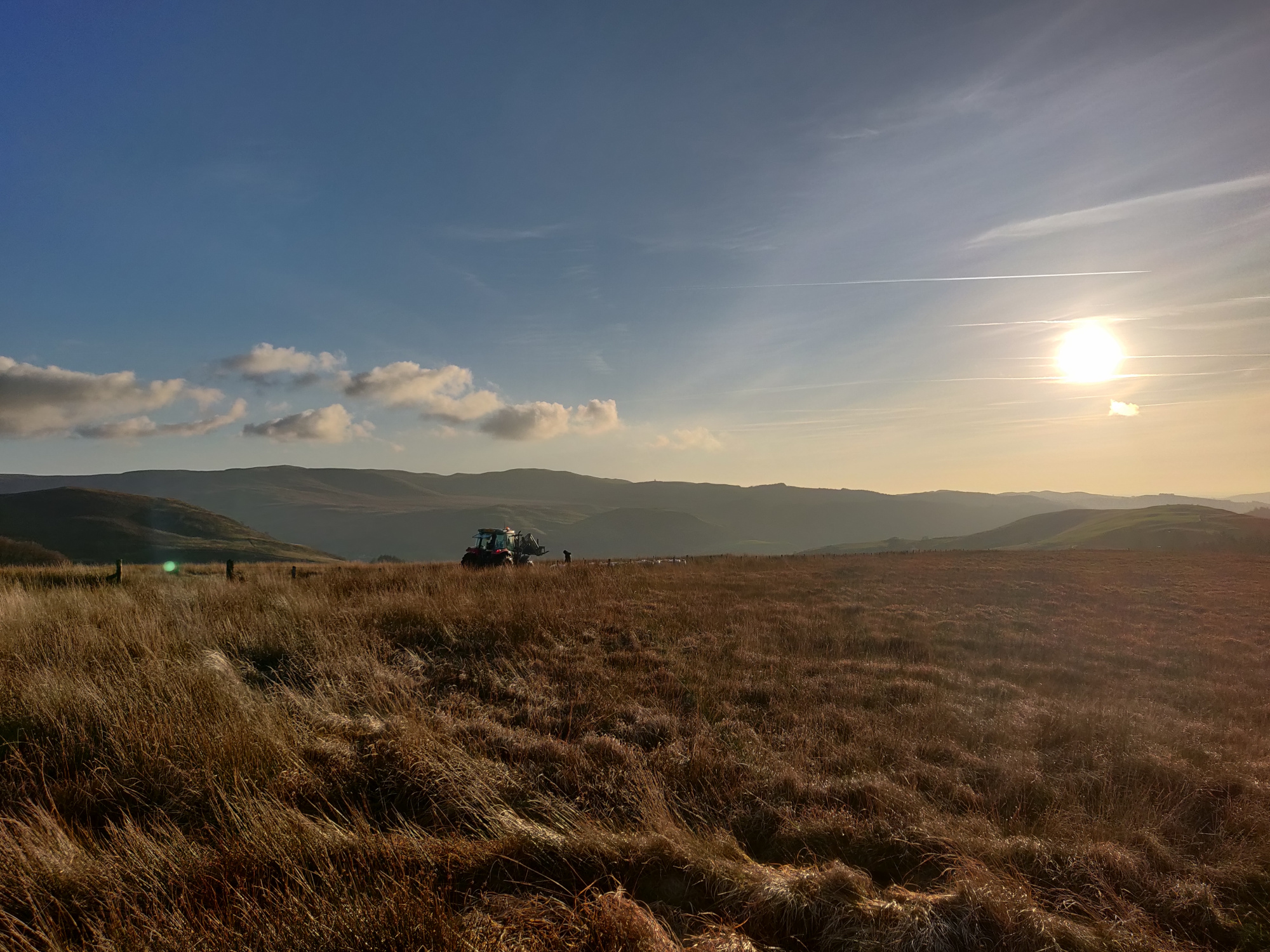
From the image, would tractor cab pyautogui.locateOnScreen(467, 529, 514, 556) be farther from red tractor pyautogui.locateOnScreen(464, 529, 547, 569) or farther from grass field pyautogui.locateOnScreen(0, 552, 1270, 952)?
grass field pyautogui.locateOnScreen(0, 552, 1270, 952)

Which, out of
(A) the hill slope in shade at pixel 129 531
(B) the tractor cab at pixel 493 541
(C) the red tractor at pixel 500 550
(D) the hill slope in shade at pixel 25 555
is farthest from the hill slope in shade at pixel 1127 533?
(A) the hill slope in shade at pixel 129 531

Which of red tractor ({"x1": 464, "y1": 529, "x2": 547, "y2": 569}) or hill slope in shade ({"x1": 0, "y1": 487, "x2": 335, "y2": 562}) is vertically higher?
red tractor ({"x1": 464, "y1": 529, "x2": 547, "y2": 569})

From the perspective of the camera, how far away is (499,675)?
345 inches

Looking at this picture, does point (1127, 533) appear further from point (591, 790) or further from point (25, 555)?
point (25, 555)

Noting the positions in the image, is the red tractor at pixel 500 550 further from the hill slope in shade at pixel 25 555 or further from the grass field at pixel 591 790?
the hill slope in shade at pixel 25 555

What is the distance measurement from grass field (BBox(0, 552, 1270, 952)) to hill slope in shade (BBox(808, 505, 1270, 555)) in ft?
187

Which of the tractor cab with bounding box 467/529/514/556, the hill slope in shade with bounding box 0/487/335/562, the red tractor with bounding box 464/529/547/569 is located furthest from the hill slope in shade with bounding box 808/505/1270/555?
the hill slope in shade with bounding box 0/487/335/562

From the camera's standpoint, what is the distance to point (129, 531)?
85.1 meters

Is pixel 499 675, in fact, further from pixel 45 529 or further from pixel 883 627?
pixel 45 529

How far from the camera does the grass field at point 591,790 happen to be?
11.1ft

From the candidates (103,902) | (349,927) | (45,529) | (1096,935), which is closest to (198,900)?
(103,902)

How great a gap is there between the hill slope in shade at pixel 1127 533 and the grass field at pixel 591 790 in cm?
5695

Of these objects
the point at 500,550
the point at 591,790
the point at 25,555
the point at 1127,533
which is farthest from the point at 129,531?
the point at 1127,533

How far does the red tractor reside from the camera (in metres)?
26.8
